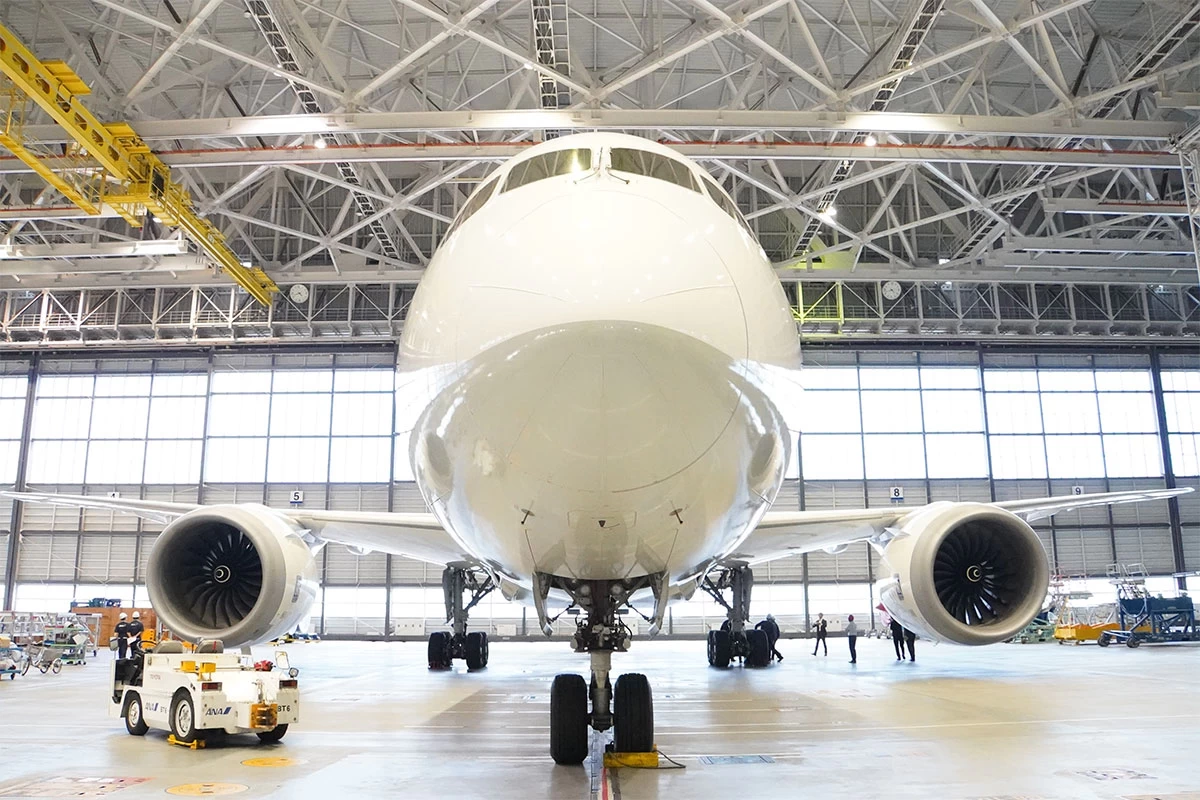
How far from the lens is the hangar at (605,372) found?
14.2 ft

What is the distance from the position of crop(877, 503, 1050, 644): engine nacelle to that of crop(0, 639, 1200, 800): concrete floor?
0.96 m

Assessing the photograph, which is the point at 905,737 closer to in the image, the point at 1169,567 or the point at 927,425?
the point at 927,425

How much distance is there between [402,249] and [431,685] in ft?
67.4

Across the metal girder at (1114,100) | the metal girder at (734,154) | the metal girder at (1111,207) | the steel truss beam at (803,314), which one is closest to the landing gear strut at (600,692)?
the metal girder at (734,154)

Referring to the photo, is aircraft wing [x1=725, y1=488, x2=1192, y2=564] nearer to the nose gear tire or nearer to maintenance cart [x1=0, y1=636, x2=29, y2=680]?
the nose gear tire

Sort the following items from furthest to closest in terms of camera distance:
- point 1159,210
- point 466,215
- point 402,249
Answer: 1. point 402,249
2. point 1159,210
3. point 466,215

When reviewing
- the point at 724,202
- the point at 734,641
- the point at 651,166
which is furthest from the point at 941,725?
the point at 734,641

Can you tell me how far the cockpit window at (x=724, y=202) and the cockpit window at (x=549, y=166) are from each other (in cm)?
86

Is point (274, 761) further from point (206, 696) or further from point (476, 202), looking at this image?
point (476, 202)

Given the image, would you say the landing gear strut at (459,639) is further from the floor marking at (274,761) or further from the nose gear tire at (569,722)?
the nose gear tire at (569,722)

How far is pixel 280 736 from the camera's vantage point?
7691mm

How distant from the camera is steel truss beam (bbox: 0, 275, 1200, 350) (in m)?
33.1

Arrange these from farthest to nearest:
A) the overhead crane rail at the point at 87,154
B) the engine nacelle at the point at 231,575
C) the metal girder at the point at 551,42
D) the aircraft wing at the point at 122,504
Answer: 1. the overhead crane rail at the point at 87,154
2. the metal girder at the point at 551,42
3. the aircraft wing at the point at 122,504
4. the engine nacelle at the point at 231,575

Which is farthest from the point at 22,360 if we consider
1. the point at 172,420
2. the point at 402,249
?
the point at 402,249
